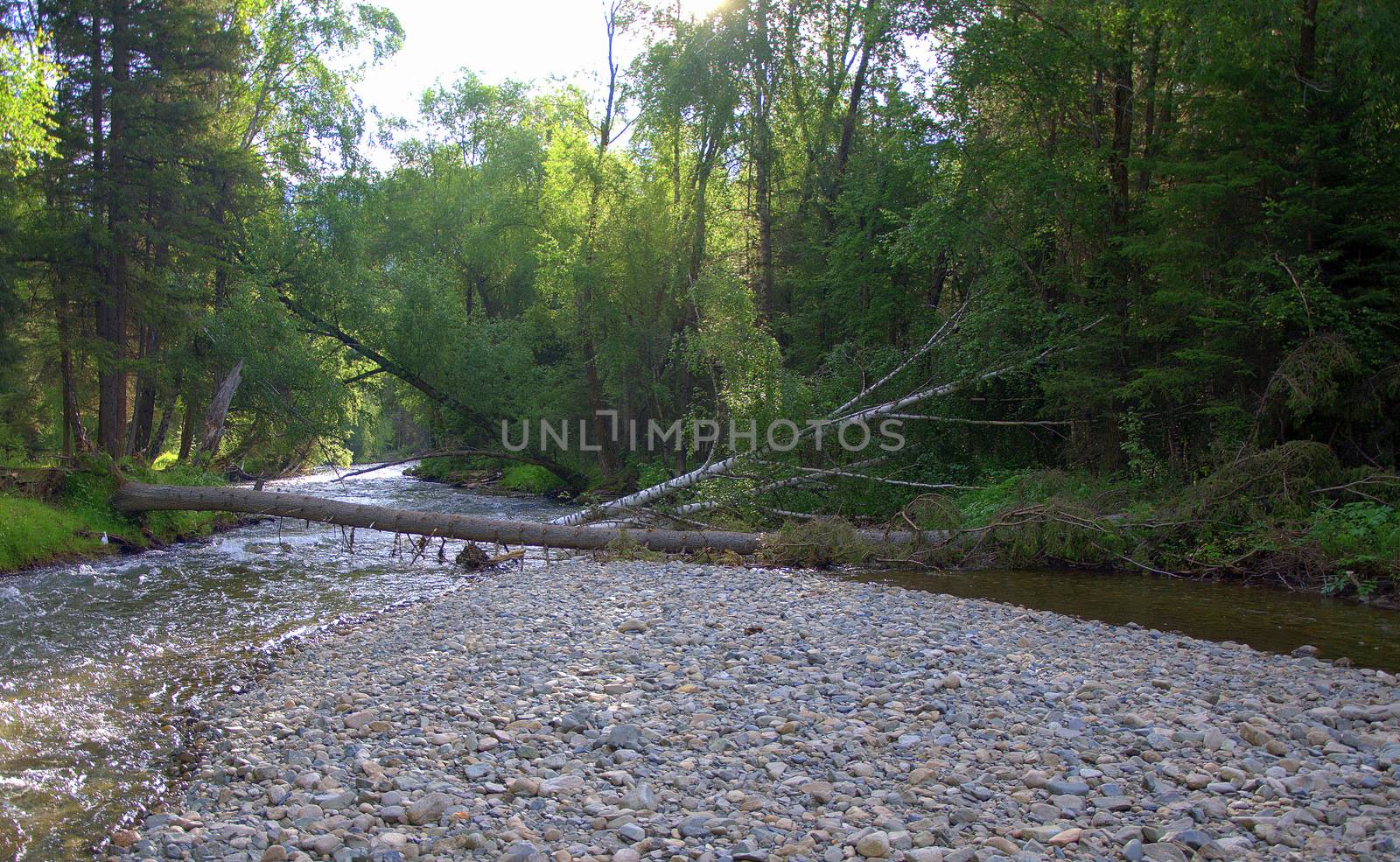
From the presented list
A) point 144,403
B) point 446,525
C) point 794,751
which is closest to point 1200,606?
point 794,751

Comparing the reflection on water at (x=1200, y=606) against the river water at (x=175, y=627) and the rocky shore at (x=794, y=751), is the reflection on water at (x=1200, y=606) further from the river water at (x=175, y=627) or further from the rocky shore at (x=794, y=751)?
the rocky shore at (x=794, y=751)

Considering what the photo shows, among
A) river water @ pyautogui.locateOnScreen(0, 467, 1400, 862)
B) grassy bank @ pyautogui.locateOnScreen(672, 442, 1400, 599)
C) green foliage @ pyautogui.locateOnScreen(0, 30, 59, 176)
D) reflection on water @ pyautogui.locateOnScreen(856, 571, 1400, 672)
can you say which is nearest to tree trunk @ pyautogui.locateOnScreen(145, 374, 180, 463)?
river water @ pyautogui.locateOnScreen(0, 467, 1400, 862)

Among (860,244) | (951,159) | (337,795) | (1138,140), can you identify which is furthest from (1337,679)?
(860,244)

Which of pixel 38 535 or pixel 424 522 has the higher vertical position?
pixel 424 522

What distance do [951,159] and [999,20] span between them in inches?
103

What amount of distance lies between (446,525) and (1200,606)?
10124 mm

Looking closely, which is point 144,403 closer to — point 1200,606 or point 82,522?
point 82,522

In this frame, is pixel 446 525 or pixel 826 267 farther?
pixel 826 267

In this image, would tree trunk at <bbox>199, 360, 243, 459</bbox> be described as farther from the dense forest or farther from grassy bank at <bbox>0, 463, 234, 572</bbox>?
grassy bank at <bbox>0, 463, 234, 572</bbox>

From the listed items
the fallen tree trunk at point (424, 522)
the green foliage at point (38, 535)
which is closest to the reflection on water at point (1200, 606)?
the fallen tree trunk at point (424, 522)

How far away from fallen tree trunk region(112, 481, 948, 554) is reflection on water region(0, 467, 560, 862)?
2.09 ft

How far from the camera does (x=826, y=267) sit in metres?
23.1

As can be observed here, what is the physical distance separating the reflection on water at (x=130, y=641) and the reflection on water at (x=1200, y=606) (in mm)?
7198

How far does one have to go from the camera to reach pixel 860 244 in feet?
67.2
